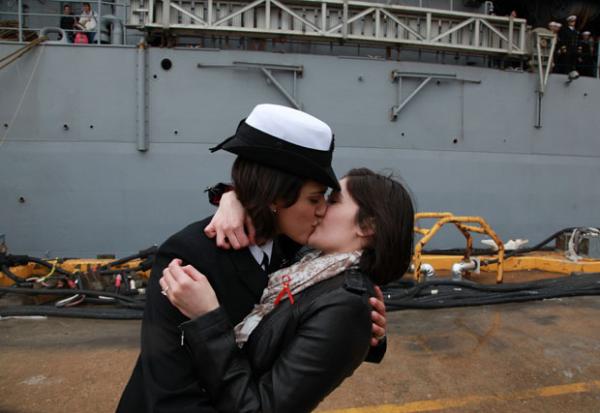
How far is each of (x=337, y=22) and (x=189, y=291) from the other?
24.8ft

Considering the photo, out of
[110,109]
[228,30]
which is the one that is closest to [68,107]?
[110,109]

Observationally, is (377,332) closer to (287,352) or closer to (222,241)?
(287,352)

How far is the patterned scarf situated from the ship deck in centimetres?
211

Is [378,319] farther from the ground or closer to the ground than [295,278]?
closer to the ground

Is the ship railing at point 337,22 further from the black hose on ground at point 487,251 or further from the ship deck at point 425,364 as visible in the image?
the ship deck at point 425,364

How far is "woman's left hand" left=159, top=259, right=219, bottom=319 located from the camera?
3.23ft

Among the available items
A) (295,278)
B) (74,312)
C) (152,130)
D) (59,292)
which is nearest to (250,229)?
(295,278)

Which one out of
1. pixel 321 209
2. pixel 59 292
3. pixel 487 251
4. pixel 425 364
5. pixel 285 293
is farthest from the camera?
pixel 487 251

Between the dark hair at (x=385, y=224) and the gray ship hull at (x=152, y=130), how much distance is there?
6.38 meters

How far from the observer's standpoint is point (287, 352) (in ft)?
3.24

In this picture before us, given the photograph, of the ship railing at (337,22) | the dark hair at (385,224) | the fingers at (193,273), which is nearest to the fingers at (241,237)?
the fingers at (193,273)

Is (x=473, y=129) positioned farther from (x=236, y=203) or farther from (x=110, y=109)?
(x=236, y=203)

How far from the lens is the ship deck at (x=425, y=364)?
299 centimetres

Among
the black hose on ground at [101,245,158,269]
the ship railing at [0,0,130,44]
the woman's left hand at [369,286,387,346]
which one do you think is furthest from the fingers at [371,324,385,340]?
the ship railing at [0,0,130,44]
